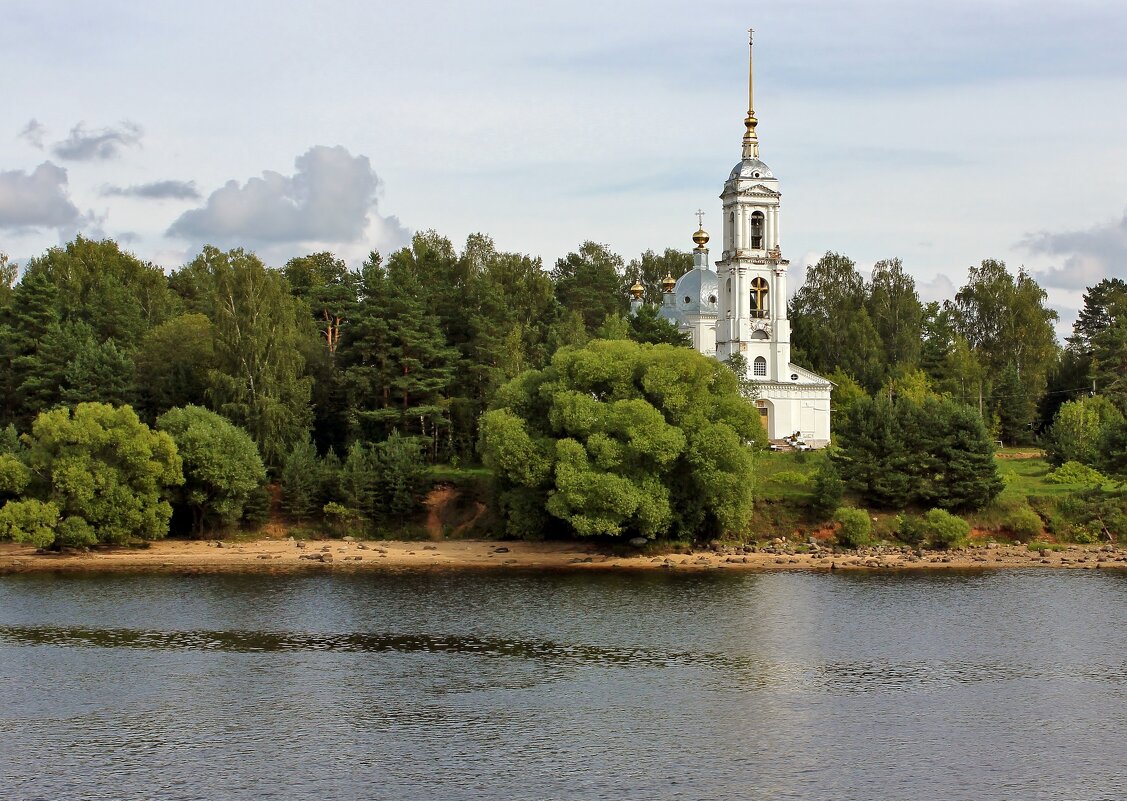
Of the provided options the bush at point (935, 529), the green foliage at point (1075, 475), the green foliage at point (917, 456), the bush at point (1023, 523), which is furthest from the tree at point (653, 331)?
the green foliage at point (1075, 475)

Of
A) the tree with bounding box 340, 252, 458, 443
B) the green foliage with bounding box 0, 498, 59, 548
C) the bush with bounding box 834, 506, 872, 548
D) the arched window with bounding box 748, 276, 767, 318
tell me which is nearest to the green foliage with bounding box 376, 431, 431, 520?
the tree with bounding box 340, 252, 458, 443

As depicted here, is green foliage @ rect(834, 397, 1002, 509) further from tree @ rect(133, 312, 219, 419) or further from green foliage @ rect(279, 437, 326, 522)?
tree @ rect(133, 312, 219, 419)

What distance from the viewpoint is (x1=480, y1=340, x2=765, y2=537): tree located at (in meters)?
57.8

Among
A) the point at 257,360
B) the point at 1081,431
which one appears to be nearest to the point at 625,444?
the point at 257,360

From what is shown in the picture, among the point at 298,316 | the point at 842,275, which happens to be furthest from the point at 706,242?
the point at 298,316

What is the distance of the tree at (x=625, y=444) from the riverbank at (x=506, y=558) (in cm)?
161

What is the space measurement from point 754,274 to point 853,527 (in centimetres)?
2667

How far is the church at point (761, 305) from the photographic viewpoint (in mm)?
83312

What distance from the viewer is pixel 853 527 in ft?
201

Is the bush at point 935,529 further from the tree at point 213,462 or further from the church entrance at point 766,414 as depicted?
the tree at point 213,462

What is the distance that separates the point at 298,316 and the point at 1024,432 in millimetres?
48897

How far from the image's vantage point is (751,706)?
34.1 meters

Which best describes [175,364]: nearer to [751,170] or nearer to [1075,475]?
[751,170]

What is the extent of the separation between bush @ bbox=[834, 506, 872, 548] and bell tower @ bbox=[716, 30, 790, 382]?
22559 mm
